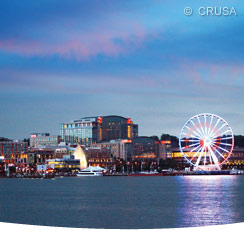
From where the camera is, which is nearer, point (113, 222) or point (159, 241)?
point (159, 241)

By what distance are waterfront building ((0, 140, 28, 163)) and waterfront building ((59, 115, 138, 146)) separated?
58.4ft

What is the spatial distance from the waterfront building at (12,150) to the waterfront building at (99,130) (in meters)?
17.8

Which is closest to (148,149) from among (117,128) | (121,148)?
(121,148)

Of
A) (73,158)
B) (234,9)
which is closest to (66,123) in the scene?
(73,158)

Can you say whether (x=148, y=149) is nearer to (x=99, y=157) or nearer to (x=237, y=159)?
(x=99, y=157)

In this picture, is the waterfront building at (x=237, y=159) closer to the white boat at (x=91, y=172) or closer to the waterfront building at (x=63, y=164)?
the white boat at (x=91, y=172)

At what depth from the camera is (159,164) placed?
83500 mm

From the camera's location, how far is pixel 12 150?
273 ft

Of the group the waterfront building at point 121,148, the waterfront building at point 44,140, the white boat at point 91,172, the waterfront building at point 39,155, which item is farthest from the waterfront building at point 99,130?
the white boat at point 91,172

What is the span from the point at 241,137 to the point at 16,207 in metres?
80.2

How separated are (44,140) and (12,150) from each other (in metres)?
15.3

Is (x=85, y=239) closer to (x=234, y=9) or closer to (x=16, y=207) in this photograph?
(x=234, y=9)

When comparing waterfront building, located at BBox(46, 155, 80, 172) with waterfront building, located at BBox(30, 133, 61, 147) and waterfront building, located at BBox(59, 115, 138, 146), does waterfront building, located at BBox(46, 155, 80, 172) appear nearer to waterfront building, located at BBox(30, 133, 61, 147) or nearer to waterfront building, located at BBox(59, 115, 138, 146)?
waterfront building, located at BBox(30, 133, 61, 147)

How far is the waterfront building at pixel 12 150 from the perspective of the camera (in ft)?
269
